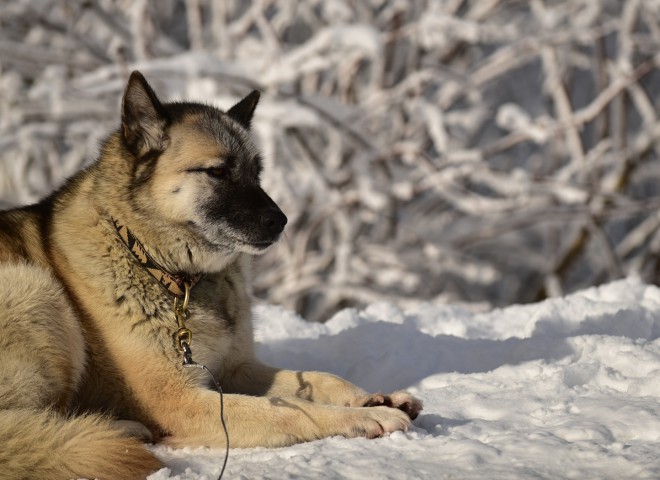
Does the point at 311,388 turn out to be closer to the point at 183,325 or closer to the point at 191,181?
the point at 183,325

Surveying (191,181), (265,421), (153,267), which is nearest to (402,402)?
(265,421)

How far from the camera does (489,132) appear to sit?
432 inches

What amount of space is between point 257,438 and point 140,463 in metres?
0.47

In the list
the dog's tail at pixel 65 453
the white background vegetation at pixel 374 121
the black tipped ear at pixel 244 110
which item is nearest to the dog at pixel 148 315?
the dog's tail at pixel 65 453

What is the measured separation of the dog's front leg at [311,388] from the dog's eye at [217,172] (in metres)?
0.79

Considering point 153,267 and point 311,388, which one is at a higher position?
point 153,267

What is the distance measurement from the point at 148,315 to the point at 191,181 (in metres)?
0.58

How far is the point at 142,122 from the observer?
3322mm

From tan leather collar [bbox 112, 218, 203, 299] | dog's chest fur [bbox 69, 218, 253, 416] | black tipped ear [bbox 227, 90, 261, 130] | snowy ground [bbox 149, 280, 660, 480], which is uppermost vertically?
black tipped ear [bbox 227, 90, 261, 130]

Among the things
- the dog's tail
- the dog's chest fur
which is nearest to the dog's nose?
the dog's chest fur

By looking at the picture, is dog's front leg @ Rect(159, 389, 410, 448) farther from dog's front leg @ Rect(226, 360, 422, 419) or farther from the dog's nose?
the dog's nose

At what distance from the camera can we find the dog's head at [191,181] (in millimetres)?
3264

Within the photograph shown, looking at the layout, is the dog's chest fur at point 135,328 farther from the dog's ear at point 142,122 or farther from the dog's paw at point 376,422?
the dog's paw at point 376,422

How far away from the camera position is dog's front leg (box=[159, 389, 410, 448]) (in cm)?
272
